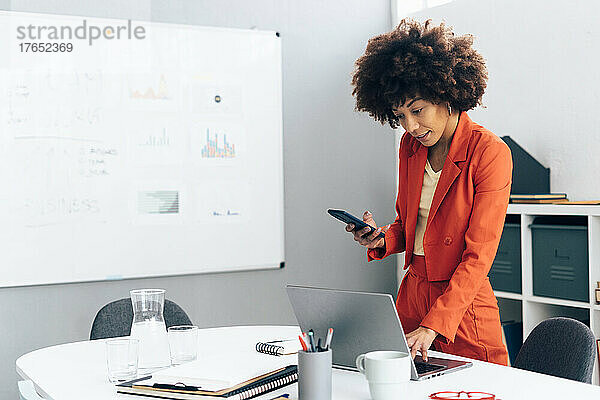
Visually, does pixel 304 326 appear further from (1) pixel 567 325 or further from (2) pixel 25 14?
(2) pixel 25 14

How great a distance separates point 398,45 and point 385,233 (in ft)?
1.90

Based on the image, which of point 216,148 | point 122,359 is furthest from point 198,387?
point 216,148

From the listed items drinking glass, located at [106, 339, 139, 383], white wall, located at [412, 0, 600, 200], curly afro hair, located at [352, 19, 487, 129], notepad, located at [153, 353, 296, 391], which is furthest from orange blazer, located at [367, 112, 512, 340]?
white wall, located at [412, 0, 600, 200]

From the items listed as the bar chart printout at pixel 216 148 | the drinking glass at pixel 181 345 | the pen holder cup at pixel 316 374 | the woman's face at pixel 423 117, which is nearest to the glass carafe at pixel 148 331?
the drinking glass at pixel 181 345

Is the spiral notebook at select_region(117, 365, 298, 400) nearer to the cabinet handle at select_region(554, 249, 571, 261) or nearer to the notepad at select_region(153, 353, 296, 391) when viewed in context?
the notepad at select_region(153, 353, 296, 391)

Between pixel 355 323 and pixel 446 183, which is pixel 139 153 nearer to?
pixel 446 183

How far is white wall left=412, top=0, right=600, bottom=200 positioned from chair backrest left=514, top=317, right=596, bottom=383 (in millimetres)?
1425

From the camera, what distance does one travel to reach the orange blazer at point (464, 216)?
191 centimetres

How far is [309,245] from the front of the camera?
3.98 meters

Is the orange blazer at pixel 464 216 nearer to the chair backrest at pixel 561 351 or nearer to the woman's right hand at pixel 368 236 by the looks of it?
the woman's right hand at pixel 368 236

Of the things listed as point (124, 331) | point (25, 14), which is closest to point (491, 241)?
point (124, 331)

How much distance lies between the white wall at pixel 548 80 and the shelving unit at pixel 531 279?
1.06 feet

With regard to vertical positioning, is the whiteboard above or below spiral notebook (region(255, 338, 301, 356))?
above

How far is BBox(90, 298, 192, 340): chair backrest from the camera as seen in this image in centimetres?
255
